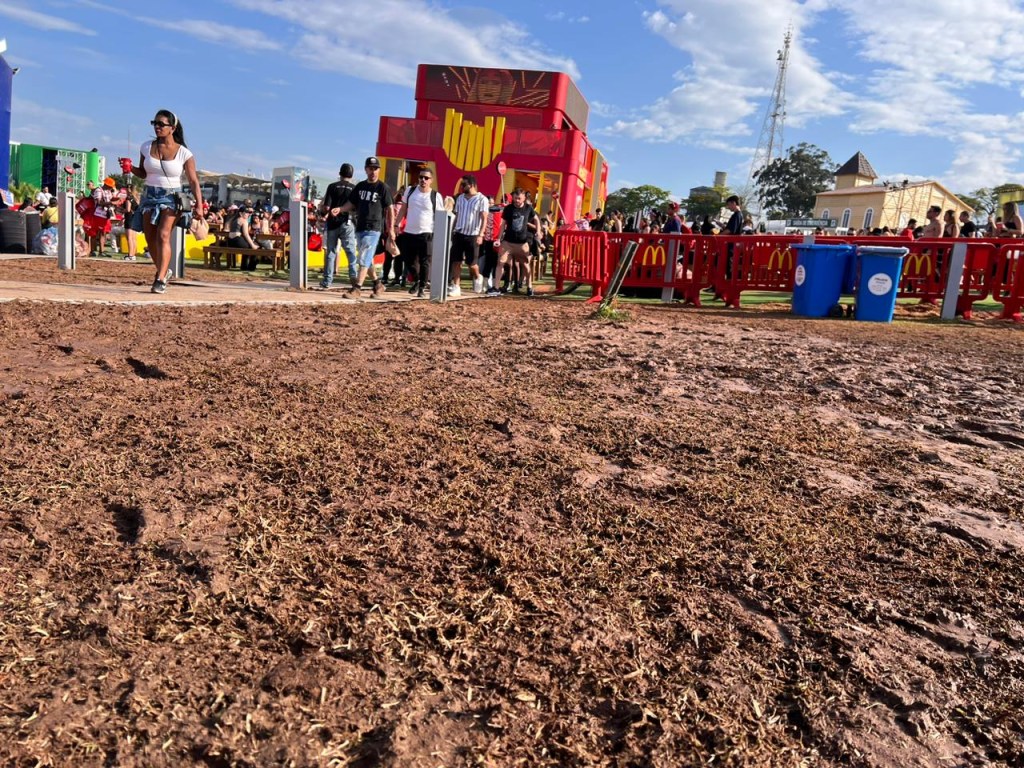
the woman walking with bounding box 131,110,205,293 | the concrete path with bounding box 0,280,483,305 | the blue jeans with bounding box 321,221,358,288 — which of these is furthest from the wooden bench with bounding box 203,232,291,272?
the woman walking with bounding box 131,110,205,293

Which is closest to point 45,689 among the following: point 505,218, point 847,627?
point 847,627

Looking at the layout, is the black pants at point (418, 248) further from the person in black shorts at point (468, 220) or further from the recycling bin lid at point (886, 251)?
the recycling bin lid at point (886, 251)

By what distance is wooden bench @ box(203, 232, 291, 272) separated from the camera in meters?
14.2

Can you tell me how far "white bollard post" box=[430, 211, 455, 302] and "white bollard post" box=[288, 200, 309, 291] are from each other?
1.77m

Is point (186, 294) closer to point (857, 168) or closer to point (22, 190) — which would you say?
point (22, 190)

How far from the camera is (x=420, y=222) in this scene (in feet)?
32.8

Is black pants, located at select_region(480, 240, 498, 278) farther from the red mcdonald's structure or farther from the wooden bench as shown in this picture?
the red mcdonald's structure

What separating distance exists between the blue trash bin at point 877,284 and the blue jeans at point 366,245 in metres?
6.46

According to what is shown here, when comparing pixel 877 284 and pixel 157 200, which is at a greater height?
pixel 157 200

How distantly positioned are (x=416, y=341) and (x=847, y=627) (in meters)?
4.53

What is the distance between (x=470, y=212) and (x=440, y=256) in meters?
0.91

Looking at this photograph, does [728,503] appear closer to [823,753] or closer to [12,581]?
[823,753]

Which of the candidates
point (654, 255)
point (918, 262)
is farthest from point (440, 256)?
point (918, 262)

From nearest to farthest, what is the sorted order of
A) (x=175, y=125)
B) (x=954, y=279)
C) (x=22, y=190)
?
1. (x=175, y=125)
2. (x=954, y=279)
3. (x=22, y=190)
